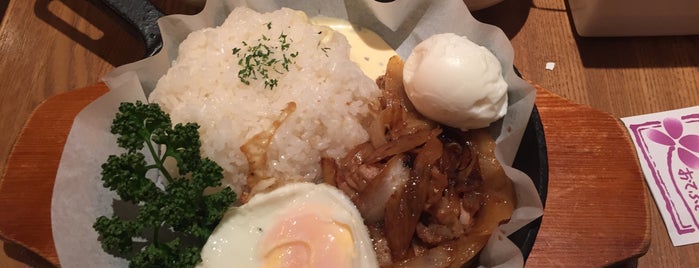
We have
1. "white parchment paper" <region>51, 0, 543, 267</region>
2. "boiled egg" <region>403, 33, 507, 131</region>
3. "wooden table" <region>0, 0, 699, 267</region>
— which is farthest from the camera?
"wooden table" <region>0, 0, 699, 267</region>

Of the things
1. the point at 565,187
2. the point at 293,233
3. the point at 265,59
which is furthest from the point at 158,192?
the point at 565,187

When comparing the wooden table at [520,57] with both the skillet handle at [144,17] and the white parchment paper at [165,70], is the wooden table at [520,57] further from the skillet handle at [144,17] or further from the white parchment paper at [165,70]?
the white parchment paper at [165,70]

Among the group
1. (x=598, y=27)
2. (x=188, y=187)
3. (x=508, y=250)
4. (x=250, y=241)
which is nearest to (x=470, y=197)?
(x=508, y=250)

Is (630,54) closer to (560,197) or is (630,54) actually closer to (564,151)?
(564,151)

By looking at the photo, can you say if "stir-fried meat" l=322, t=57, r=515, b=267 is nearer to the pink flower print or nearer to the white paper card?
the white paper card

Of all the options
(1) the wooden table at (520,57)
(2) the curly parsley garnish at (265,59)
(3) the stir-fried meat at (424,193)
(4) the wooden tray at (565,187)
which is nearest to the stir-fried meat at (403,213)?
(3) the stir-fried meat at (424,193)

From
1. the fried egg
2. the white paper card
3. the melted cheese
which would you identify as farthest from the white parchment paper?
the white paper card
